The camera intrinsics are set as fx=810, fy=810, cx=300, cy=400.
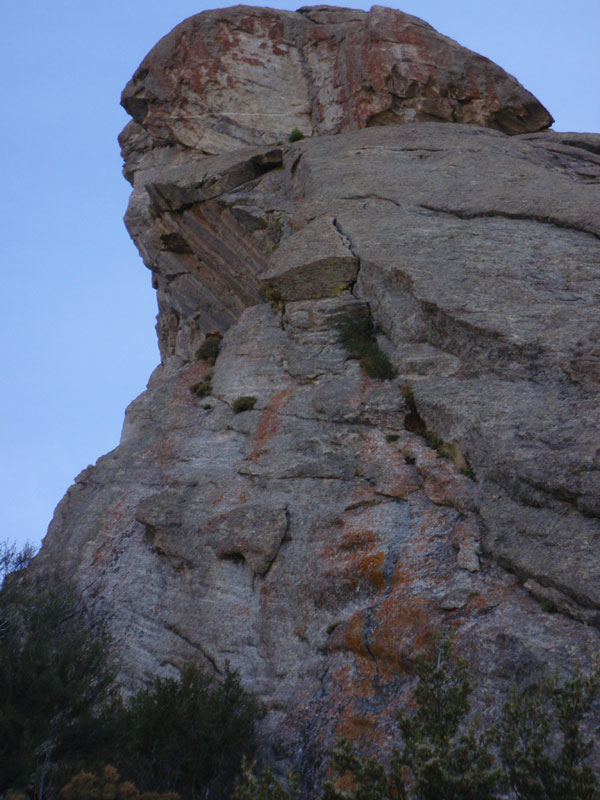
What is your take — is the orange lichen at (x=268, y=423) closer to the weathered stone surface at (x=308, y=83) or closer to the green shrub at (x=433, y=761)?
the green shrub at (x=433, y=761)

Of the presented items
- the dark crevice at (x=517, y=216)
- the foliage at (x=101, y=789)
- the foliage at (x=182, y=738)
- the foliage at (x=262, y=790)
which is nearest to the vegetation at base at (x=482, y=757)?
the foliage at (x=262, y=790)

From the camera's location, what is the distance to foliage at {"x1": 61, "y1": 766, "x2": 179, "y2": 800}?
9477mm

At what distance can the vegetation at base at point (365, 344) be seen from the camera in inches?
713

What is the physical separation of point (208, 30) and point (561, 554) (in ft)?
91.3

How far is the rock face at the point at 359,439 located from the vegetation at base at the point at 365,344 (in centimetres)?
21

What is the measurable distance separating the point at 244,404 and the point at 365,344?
3291 millimetres

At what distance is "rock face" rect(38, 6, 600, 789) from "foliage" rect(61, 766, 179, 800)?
10.1 feet

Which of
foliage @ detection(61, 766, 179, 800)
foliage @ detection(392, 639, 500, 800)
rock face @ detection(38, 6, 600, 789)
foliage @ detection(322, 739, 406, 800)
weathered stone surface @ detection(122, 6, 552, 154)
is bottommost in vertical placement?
foliage @ detection(61, 766, 179, 800)

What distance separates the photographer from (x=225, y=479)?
58.5 feet

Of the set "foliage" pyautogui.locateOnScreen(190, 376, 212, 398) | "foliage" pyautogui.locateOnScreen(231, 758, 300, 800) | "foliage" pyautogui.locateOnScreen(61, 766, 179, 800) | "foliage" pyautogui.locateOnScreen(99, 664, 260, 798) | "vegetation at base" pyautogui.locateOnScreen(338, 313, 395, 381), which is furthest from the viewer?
"foliage" pyautogui.locateOnScreen(190, 376, 212, 398)

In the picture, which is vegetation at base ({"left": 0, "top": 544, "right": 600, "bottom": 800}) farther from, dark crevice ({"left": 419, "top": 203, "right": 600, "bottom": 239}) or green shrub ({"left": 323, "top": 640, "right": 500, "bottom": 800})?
dark crevice ({"left": 419, "top": 203, "right": 600, "bottom": 239})

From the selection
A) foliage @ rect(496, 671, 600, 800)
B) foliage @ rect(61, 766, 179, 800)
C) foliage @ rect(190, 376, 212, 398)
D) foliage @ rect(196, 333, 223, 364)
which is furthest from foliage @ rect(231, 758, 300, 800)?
foliage @ rect(196, 333, 223, 364)

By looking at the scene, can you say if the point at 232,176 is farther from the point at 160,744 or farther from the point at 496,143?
the point at 160,744

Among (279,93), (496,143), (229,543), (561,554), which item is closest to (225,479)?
(229,543)
